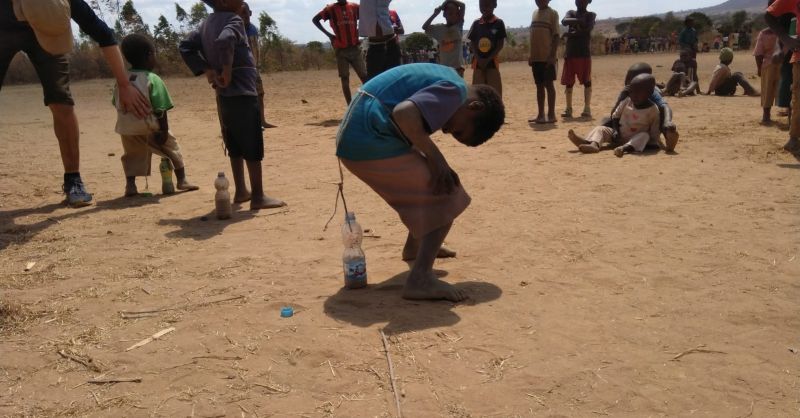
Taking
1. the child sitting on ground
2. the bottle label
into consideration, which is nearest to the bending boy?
the bottle label

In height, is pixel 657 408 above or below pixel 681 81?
below

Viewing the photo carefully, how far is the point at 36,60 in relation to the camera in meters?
5.16

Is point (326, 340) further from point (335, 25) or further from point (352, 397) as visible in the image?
point (335, 25)

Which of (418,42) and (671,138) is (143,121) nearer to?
(671,138)

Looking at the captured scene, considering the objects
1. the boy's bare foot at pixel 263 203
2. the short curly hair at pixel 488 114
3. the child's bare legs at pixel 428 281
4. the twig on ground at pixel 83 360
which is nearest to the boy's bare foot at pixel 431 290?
the child's bare legs at pixel 428 281

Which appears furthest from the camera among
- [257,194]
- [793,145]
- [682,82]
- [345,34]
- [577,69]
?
[682,82]

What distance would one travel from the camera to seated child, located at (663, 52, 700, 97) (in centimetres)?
1178

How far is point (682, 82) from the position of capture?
12219 mm

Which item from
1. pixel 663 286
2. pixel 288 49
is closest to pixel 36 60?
pixel 663 286

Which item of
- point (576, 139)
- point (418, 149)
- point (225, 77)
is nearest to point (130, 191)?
point (225, 77)

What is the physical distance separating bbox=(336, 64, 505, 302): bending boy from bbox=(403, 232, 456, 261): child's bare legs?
0.51 metres

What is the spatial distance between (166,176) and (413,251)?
299 centimetres

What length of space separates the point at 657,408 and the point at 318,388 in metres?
1.19

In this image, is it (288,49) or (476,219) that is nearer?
(476,219)
